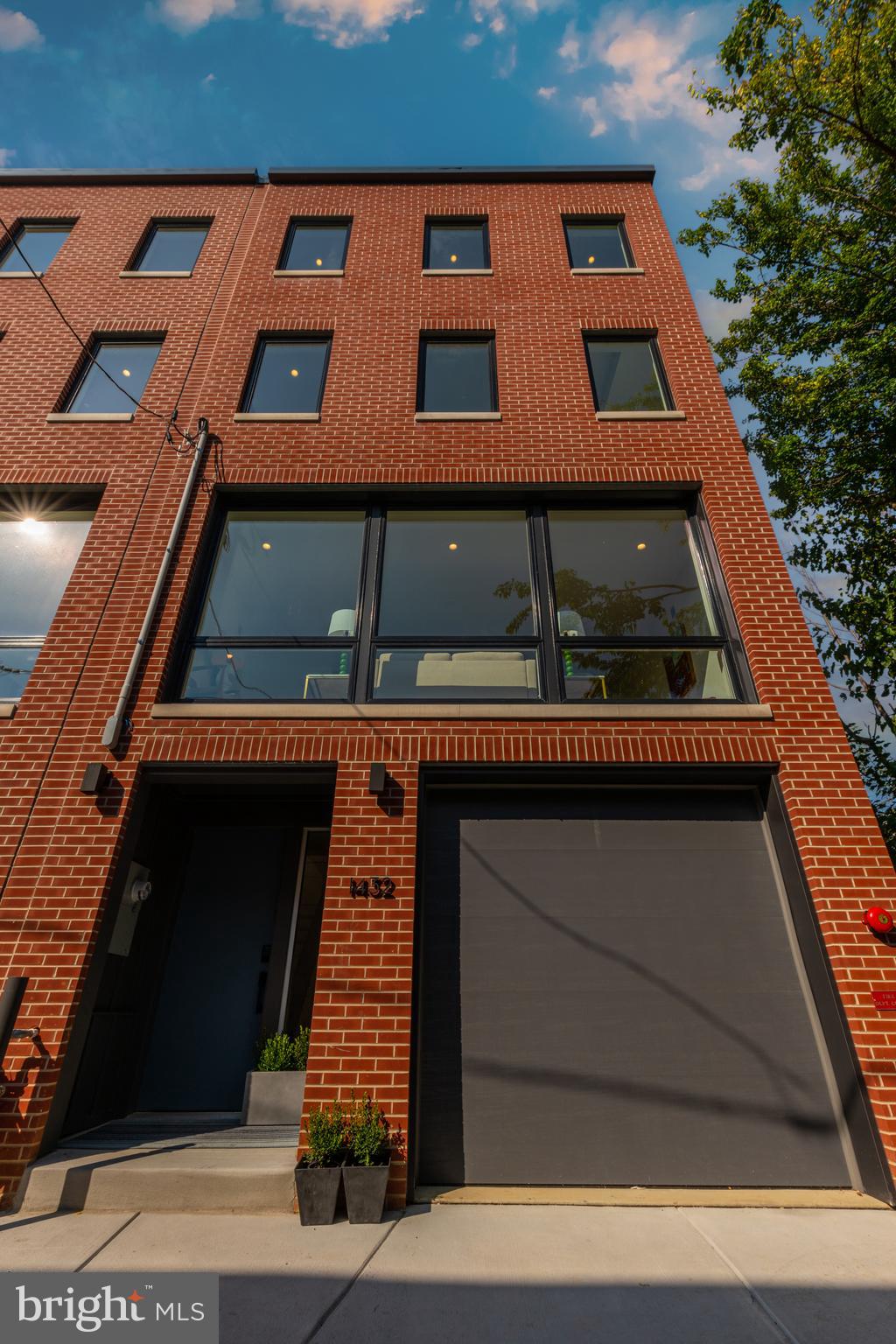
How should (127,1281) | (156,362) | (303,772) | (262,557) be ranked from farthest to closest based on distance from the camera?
(156,362) < (262,557) < (303,772) < (127,1281)

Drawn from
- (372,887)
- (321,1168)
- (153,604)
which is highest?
(153,604)

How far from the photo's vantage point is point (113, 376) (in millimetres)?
8609

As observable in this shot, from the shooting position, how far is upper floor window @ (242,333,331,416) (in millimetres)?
8148

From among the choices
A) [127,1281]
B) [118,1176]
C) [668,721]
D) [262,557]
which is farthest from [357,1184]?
[262,557]

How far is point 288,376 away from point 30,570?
438cm

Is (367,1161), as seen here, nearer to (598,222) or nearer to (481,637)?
(481,637)

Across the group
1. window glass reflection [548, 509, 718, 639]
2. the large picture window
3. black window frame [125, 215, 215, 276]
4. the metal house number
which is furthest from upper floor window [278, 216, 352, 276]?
the metal house number

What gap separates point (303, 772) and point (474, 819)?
1704 mm

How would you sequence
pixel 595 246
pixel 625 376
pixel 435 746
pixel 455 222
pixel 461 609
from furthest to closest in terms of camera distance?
pixel 455 222
pixel 595 246
pixel 625 376
pixel 461 609
pixel 435 746

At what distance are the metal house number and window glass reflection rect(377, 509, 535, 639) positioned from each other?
263 centimetres

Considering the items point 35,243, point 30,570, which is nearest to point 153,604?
point 30,570

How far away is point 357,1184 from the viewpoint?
381 centimetres

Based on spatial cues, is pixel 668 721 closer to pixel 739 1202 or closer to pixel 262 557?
pixel 739 1202

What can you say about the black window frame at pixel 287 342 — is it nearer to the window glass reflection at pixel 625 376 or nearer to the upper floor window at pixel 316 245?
the upper floor window at pixel 316 245
